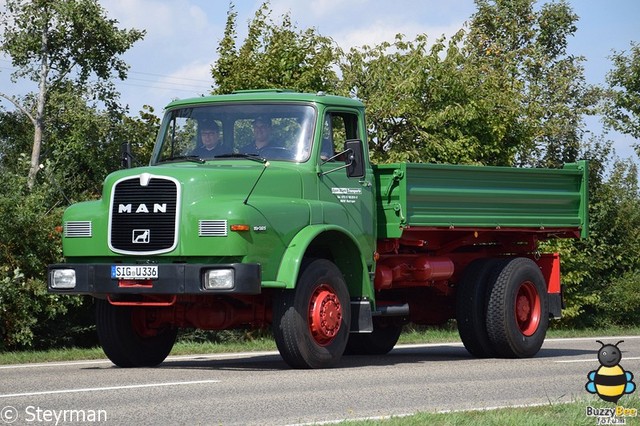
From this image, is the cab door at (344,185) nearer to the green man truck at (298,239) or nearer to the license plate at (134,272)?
the green man truck at (298,239)

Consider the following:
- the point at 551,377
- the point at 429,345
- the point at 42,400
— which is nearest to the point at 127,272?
the point at 42,400

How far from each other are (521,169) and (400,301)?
86.7 inches

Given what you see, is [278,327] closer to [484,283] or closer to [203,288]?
[203,288]

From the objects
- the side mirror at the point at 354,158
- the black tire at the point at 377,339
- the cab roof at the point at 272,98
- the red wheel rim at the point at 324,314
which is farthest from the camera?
the black tire at the point at 377,339

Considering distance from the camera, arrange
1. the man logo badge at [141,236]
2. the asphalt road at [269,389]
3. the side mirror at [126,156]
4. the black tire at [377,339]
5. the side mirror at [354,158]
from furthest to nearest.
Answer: the black tire at [377,339] < the side mirror at [126,156] < the side mirror at [354,158] < the man logo badge at [141,236] < the asphalt road at [269,389]

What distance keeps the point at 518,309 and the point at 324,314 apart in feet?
13.1

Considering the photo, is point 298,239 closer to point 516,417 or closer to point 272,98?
point 272,98

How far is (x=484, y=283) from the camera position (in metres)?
16.2

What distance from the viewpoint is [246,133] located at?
13938 mm

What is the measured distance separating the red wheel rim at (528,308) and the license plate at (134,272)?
5522mm

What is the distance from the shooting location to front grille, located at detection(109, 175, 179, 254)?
12.7 metres

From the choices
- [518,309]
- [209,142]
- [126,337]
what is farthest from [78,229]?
[518,309]

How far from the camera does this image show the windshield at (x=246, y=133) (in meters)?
13.8

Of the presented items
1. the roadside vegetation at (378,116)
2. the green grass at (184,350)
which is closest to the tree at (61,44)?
the roadside vegetation at (378,116)
